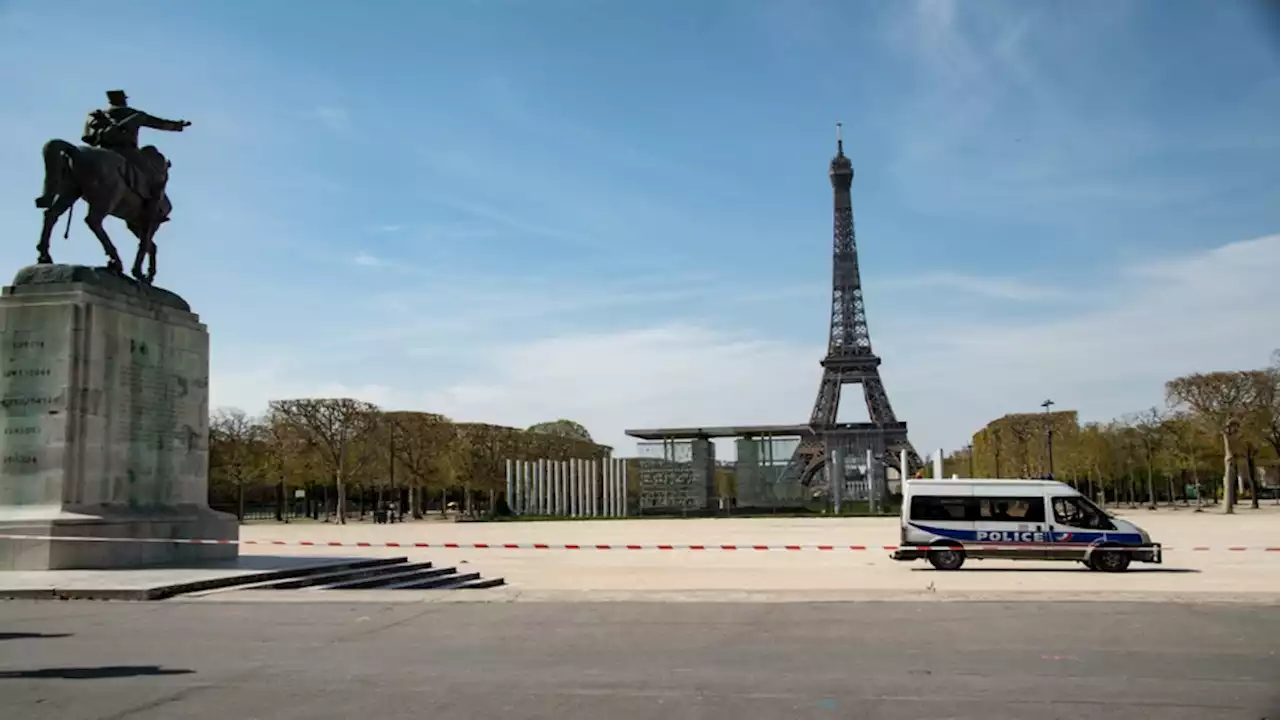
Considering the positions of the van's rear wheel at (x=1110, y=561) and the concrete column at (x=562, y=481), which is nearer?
the van's rear wheel at (x=1110, y=561)

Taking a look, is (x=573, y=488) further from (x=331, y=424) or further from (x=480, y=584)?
(x=480, y=584)

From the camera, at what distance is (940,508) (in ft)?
78.0

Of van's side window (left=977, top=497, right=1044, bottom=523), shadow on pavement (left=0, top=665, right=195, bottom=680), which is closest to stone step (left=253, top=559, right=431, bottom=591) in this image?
shadow on pavement (left=0, top=665, right=195, bottom=680)

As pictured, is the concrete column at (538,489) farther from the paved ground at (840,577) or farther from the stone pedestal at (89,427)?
the stone pedestal at (89,427)

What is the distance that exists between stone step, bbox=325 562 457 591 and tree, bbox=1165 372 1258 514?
54.9 metres

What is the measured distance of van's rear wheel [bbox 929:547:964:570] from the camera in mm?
23484

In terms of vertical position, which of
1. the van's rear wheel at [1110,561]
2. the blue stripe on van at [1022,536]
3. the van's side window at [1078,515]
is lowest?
the van's rear wheel at [1110,561]

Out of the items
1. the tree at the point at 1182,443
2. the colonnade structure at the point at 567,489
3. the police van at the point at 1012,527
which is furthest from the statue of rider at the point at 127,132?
the tree at the point at 1182,443

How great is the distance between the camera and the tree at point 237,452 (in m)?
68.8

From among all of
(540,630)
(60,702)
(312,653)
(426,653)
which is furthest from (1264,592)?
(60,702)

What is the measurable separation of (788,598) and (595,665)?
23.1ft

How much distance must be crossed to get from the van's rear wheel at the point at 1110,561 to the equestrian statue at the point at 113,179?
21.7 m

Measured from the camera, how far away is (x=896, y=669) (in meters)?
9.56

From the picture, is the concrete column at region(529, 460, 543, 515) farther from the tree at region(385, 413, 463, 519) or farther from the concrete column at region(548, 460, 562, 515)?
the tree at region(385, 413, 463, 519)
